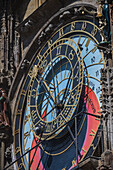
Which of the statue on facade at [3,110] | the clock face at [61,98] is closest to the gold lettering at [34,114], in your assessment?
the clock face at [61,98]

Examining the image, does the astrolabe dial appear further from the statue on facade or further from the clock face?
the statue on facade

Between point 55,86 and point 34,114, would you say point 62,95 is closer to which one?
point 55,86

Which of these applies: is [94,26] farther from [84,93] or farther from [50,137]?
[50,137]

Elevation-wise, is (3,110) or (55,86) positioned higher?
(55,86)

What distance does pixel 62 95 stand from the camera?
887 cm

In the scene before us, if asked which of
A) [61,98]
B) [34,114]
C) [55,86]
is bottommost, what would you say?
[34,114]

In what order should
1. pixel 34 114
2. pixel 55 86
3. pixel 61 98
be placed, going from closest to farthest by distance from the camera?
pixel 61 98 → pixel 55 86 → pixel 34 114

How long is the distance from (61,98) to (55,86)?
0.26 metres

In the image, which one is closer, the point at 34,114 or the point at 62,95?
the point at 62,95

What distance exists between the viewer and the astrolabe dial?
28.4 feet

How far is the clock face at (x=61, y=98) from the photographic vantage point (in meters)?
8.39

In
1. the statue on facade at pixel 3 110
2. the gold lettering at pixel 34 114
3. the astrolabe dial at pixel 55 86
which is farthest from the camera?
the statue on facade at pixel 3 110

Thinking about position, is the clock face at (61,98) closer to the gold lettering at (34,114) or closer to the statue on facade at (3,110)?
the gold lettering at (34,114)

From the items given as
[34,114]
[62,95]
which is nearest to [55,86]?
[62,95]
